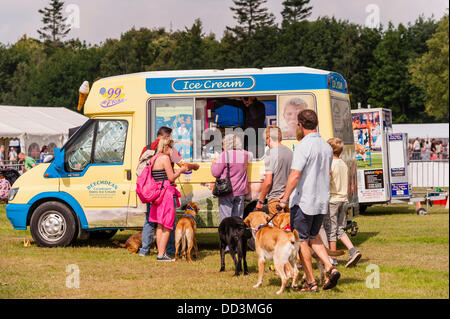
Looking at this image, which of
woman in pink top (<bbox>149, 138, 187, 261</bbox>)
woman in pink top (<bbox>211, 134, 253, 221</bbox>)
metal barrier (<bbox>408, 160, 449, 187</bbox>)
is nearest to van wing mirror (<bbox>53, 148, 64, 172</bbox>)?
woman in pink top (<bbox>149, 138, 187, 261</bbox>)

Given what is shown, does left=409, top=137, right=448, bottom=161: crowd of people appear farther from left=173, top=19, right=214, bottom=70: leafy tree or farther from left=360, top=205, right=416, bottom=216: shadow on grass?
left=173, top=19, right=214, bottom=70: leafy tree

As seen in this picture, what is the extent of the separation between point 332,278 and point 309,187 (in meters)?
1.01

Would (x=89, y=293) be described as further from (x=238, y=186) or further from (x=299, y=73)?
(x=299, y=73)

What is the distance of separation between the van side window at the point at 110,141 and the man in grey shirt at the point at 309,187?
434 cm

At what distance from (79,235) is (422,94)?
2345 inches

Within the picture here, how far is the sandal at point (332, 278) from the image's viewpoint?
277 inches

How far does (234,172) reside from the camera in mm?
9648

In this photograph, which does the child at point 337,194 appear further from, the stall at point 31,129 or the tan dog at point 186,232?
the stall at point 31,129

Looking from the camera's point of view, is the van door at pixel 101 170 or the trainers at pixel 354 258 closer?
the trainers at pixel 354 258

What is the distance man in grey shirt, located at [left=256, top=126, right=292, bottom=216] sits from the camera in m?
8.98

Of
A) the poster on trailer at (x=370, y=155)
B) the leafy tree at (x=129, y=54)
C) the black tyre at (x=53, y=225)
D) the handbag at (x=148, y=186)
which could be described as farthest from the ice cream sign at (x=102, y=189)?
the leafy tree at (x=129, y=54)

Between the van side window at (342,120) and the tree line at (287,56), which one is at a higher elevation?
the tree line at (287,56)

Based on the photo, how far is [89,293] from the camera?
7379mm

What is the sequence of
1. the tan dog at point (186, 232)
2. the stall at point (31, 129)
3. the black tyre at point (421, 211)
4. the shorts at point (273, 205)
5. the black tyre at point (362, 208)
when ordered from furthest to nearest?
the stall at point (31, 129) → the black tyre at point (362, 208) → the black tyre at point (421, 211) → the tan dog at point (186, 232) → the shorts at point (273, 205)
